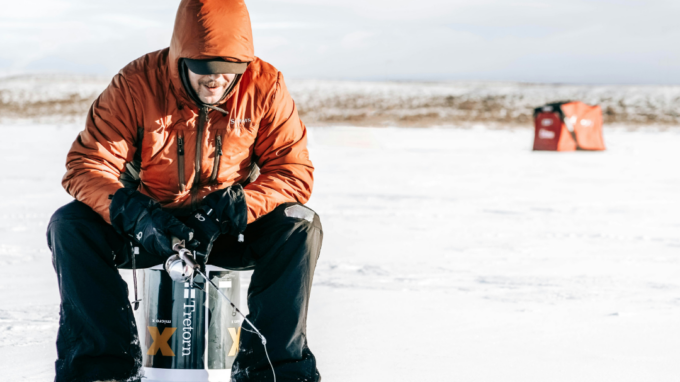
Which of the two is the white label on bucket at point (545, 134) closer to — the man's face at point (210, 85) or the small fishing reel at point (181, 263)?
the man's face at point (210, 85)

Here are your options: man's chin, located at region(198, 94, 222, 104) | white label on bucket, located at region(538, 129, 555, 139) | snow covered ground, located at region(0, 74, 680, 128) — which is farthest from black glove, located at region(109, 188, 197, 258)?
snow covered ground, located at region(0, 74, 680, 128)

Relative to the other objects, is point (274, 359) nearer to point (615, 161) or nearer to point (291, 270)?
point (291, 270)

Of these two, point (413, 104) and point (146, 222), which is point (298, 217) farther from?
point (413, 104)

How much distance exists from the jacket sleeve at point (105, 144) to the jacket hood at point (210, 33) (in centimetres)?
17

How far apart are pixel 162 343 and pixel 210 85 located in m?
0.70

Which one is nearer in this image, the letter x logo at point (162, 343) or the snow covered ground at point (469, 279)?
the letter x logo at point (162, 343)

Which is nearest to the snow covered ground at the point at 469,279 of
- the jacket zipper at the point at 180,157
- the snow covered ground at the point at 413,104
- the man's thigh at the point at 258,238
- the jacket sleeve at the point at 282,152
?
the man's thigh at the point at 258,238

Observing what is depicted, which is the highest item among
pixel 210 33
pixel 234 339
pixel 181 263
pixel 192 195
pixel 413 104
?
pixel 210 33

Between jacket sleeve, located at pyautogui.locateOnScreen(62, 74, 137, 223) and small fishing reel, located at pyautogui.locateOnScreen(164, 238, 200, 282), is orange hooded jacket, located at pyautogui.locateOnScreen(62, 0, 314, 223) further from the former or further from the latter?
small fishing reel, located at pyautogui.locateOnScreen(164, 238, 200, 282)

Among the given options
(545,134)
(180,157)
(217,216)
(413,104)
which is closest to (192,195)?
(180,157)

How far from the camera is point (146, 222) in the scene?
5.65 feet

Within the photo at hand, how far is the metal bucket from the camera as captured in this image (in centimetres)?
193

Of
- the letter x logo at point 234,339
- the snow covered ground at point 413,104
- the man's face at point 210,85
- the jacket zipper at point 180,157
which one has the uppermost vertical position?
the man's face at point 210,85

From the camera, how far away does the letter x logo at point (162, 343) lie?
1932 mm
